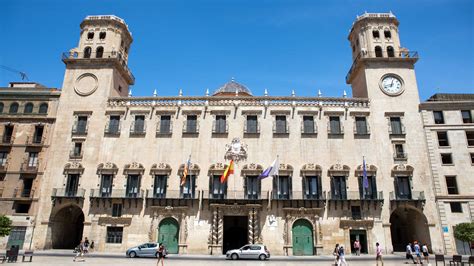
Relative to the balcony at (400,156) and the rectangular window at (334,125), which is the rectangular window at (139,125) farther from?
the balcony at (400,156)

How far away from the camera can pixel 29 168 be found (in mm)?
38719

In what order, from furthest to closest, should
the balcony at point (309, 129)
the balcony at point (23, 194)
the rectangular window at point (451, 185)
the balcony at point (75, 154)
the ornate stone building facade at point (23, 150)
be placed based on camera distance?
the balcony at point (309, 129) → the balcony at point (75, 154) → the balcony at point (23, 194) → the ornate stone building facade at point (23, 150) → the rectangular window at point (451, 185)

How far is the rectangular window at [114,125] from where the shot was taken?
131 feet

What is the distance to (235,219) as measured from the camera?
4078 centimetres

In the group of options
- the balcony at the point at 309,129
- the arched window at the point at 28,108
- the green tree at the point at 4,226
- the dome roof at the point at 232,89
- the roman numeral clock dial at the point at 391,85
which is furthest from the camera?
the dome roof at the point at 232,89

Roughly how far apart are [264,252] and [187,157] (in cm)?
1402

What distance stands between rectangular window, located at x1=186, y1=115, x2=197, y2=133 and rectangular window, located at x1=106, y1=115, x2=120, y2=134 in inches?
→ 328

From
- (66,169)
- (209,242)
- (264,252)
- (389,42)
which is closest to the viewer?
(264,252)

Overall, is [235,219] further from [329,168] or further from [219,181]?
[329,168]

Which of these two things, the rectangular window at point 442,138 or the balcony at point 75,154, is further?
the balcony at point 75,154

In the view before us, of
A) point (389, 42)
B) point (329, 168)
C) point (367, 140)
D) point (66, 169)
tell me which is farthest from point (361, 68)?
point (66, 169)

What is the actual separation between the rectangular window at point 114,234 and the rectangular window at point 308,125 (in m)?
23.7

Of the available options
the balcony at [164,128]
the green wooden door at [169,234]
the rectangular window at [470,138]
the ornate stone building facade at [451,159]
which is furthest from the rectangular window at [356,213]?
the balcony at [164,128]

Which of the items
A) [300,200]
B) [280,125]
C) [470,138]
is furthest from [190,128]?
[470,138]
